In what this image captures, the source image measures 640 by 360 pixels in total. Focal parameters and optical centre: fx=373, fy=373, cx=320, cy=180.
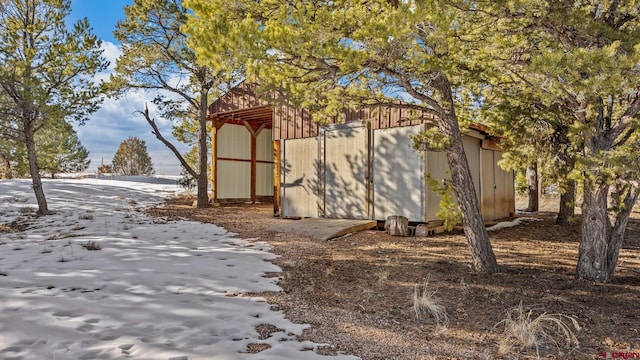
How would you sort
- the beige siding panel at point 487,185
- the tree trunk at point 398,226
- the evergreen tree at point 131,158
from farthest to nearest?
the evergreen tree at point 131,158 < the beige siding panel at point 487,185 < the tree trunk at point 398,226

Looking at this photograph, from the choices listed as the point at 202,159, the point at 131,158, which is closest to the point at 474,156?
the point at 202,159

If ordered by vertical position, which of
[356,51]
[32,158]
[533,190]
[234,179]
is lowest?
[533,190]

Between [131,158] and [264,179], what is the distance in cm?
2551

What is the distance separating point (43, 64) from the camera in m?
8.68

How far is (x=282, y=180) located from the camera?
10.7 meters

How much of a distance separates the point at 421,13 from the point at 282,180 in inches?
307


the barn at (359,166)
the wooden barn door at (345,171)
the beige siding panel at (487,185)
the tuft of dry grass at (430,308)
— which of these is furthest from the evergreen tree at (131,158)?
the tuft of dry grass at (430,308)

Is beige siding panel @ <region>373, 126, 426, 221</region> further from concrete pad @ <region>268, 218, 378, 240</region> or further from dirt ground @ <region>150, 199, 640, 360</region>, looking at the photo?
dirt ground @ <region>150, 199, 640, 360</region>

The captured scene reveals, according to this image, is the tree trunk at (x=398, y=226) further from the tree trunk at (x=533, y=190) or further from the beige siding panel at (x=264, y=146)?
the beige siding panel at (x=264, y=146)

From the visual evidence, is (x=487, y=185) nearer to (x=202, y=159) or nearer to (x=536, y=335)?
(x=536, y=335)

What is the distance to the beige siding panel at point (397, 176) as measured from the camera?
8.21 m

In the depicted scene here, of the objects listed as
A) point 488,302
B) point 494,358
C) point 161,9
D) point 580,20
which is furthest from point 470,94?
point 161,9

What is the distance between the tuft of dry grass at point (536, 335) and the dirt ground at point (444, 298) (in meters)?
0.02

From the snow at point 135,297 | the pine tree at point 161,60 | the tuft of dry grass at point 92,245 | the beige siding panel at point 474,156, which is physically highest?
the pine tree at point 161,60
